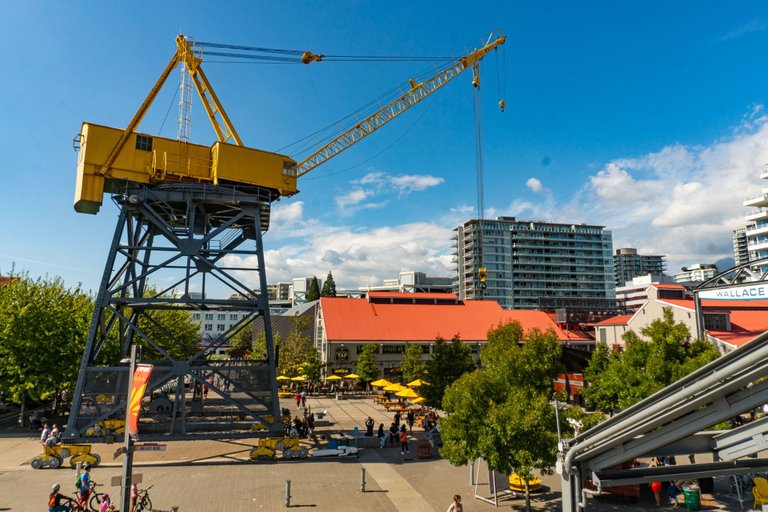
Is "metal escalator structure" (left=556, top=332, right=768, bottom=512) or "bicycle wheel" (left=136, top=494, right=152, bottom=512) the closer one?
"metal escalator structure" (left=556, top=332, right=768, bottom=512)

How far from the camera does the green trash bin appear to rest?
56.7ft

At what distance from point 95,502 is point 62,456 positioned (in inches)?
257

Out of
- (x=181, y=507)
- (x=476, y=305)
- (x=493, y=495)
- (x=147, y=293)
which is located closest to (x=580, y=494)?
(x=493, y=495)

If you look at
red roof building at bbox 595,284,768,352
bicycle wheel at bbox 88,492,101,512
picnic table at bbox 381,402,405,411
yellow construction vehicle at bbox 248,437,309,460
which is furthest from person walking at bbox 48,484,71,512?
red roof building at bbox 595,284,768,352

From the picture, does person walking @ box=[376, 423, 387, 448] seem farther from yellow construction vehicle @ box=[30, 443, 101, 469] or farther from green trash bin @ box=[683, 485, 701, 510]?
green trash bin @ box=[683, 485, 701, 510]

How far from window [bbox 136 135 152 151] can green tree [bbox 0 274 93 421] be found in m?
13.2

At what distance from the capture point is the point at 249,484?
2061 centimetres

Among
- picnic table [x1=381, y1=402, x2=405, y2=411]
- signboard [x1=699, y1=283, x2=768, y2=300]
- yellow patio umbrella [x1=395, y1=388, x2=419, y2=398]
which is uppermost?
signboard [x1=699, y1=283, x2=768, y2=300]

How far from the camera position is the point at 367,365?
5203cm

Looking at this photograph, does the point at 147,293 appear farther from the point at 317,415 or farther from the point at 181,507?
the point at 181,507

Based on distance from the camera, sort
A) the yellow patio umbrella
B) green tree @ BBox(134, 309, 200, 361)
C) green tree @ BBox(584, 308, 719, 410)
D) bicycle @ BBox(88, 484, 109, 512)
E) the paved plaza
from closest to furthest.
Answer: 1. bicycle @ BBox(88, 484, 109, 512)
2. the paved plaza
3. green tree @ BBox(584, 308, 719, 410)
4. the yellow patio umbrella
5. green tree @ BBox(134, 309, 200, 361)

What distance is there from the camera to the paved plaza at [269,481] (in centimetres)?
1816

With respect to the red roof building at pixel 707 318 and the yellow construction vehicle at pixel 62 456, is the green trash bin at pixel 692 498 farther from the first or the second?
the yellow construction vehicle at pixel 62 456

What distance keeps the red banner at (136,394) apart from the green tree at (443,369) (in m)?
22.4
